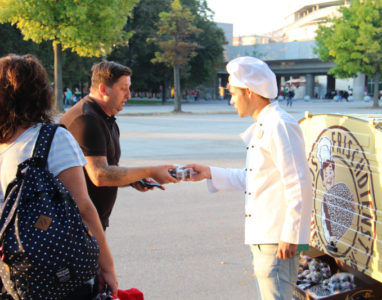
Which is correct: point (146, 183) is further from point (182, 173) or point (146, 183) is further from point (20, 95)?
point (20, 95)

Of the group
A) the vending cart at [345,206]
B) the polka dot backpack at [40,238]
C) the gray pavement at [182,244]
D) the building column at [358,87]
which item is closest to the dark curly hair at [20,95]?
the polka dot backpack at [40,238]

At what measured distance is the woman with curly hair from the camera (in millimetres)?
1848

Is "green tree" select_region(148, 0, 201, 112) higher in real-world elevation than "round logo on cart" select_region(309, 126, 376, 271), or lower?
higher

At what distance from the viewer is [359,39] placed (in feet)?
113

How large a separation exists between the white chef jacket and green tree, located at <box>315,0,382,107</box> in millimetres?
35575

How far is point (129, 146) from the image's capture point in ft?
42.0

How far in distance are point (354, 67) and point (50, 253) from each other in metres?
38.0

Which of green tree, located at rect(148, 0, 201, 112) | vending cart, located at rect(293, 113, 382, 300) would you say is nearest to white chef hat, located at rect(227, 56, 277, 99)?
vending cart, located at rect(293, 113, 382, 300)

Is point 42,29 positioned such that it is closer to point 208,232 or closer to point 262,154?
point 208,232

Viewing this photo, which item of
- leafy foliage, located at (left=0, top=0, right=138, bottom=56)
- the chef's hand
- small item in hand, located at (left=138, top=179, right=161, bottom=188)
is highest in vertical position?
leafy foliage, located at (left=0, top=0, right=138, bottom=56)

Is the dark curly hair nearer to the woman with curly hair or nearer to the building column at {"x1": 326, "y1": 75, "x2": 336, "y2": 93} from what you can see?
the woman with curly hair

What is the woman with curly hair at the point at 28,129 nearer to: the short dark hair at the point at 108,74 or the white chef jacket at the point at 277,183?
the white chef jacket at the point at 277,183

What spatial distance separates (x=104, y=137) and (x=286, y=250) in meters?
1.37

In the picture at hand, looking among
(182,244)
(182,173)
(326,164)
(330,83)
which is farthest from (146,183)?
(330,83)
